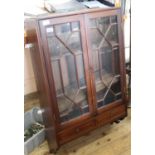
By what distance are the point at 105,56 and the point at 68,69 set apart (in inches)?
14.9

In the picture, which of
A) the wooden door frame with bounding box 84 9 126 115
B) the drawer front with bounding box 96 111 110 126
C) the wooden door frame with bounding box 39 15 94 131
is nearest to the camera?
the wooden door frame with bounding box 39 15 94 131

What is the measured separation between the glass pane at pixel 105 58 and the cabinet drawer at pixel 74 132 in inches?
7.4

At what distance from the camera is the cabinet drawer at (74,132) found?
1.67 m

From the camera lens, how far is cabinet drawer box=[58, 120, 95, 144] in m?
1.67

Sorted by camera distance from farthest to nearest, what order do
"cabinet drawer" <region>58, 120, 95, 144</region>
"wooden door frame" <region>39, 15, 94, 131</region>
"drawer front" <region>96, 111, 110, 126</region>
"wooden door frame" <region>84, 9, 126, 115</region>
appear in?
"drawer front" <region>96, 111, 110, 126</region> → "cabinet drawer" <region>58, 120, 95, 144</region> → "wooden door frame" <region>84, 9, 126, 115</region> → "wooden door frame" <region>39, 15, 94, 131</region>

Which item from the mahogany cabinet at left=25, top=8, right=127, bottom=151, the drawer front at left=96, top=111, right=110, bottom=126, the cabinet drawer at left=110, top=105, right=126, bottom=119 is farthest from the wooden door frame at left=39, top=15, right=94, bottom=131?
the cabinet drawer at left=110, top=105, right=126, bottom=119

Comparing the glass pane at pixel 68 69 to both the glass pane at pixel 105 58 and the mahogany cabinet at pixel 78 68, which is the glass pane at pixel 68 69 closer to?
the mahogany cabinet at pixel 78 68

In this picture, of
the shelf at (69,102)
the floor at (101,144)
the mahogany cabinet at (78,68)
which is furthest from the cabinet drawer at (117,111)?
the shelf at (69,102)

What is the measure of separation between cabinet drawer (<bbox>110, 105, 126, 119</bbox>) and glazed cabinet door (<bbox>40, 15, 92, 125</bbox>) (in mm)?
285

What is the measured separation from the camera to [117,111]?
196 centimetres

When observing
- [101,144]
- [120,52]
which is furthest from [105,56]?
[101,144]

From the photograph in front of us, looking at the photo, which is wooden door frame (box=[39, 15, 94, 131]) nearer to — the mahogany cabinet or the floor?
the mahogany cabinet

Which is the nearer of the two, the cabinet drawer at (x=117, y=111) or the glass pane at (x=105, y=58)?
the glass pane at (x=105, y=58)

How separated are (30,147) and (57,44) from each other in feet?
3.40
